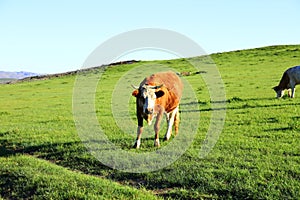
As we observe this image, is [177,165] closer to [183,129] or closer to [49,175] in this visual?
[49,175]

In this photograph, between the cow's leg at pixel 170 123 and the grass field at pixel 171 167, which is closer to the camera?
the grass field at pixel 171 167

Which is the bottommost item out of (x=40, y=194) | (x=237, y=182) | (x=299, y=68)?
(x=40, y=194)

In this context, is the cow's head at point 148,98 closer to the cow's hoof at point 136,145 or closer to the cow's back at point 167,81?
the cow's back at point 167,81

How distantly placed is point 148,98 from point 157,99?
1.81 ft

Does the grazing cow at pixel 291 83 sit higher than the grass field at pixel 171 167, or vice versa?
the grazing cow at pixel 291 83

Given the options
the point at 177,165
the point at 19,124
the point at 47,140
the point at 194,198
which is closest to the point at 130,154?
the point at 177,165

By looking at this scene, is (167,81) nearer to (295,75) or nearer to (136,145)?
(136,145)

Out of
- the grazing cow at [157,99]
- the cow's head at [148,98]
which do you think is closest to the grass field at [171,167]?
the grazing cow at [157,99]

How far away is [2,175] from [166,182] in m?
4.69

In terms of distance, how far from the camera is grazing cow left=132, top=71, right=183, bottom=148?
9.44m

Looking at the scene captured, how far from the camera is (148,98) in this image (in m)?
9.36

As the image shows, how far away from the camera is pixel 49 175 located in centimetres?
877

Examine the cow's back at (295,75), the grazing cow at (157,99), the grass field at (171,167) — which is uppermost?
the cow's back at (295,75)

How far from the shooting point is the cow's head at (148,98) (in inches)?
368
